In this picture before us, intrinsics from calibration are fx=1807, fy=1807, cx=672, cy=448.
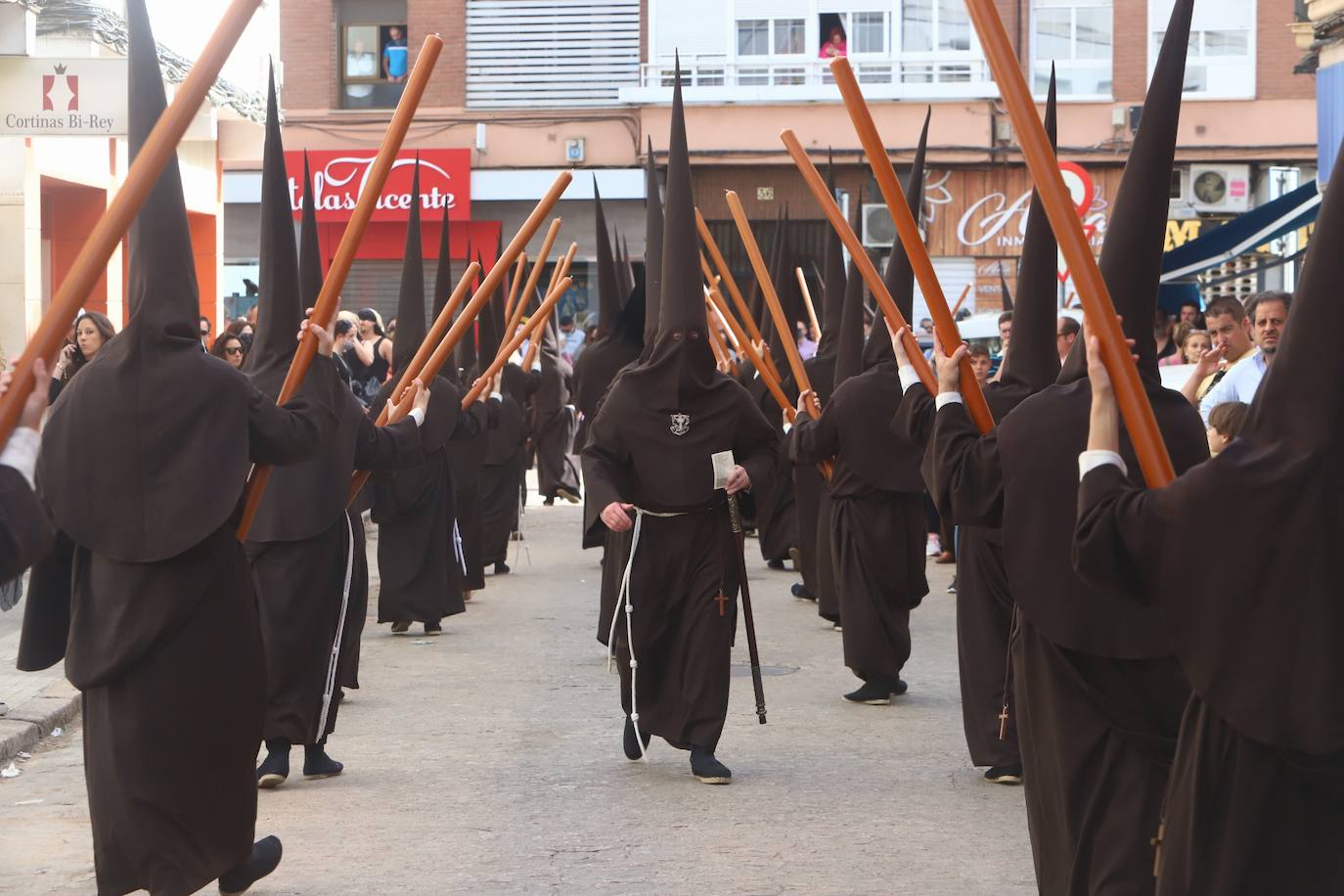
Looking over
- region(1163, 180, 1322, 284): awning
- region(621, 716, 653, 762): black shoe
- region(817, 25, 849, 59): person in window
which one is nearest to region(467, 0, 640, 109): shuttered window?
region(817, 25, 849, 59): person in window

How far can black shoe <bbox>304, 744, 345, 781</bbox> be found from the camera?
7594 mm

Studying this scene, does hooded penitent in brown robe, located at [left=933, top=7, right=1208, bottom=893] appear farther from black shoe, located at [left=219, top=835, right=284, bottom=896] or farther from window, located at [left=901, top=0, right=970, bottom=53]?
window, located at [left=901, top=0, right=970, bottom=53]

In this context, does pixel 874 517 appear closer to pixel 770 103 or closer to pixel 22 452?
pixel 22 452

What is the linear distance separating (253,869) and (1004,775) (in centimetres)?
321

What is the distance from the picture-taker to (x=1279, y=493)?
3.40 m

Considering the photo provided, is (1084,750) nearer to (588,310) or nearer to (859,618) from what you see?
(859,618)

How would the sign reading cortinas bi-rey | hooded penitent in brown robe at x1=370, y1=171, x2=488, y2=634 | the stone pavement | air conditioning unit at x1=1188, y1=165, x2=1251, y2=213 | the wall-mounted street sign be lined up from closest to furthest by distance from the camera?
the stone pavement
hooded penitent in brown robe at x1=370, y1=171, x2=488, y2=634
the wall-mounted street sign
air conditioning unit at x1=1188, y1=165, x2=1251, y2=213
the sign reading cortinas bi-rey

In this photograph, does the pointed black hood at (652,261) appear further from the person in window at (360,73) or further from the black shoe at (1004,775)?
the person in window at (360,73)

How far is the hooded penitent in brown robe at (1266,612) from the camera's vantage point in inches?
133

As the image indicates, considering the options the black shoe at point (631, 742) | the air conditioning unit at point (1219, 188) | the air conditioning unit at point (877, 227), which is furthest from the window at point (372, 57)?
the black shoe at point (631, 742)

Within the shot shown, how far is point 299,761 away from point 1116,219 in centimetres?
476

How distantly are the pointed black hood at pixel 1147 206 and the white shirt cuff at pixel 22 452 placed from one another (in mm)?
2624

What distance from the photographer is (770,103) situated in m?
30.1

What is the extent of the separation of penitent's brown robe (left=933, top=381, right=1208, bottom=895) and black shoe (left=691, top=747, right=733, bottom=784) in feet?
8.81
